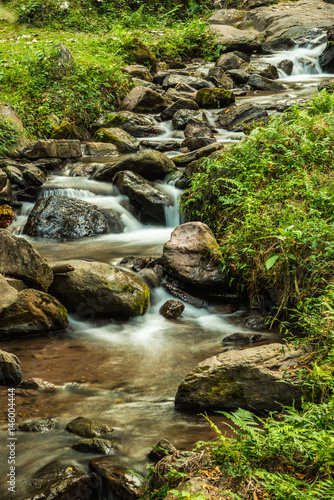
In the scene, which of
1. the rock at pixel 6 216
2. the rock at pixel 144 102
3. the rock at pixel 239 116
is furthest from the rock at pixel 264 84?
the rock at pixel 6 216

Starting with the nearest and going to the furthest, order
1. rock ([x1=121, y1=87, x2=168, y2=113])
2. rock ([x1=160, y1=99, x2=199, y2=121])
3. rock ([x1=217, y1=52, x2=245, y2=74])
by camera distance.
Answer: rock ([x1=160, y1=99, x2=199, y2=121]), rock ([x1=121, y1=87, x2=168, y2=113]), rock ([x1=217, y1=52, x2=245, y2=74])

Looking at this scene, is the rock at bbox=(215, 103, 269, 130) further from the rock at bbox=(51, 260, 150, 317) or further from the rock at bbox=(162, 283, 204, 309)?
the rock at bbox=(51, 260, 150, 317)

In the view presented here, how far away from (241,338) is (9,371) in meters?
2.36

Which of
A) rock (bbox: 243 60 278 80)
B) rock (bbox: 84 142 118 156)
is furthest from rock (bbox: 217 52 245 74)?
rock (bbox: 84 142 118 156)

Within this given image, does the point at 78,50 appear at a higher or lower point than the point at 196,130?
higher

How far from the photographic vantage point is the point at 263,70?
1614 cm

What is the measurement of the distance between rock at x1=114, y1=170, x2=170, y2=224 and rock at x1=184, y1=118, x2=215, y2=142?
3178 mm

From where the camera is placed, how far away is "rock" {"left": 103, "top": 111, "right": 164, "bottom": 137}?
11.9m

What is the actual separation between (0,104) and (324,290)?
853 cm

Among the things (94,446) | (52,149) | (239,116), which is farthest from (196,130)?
(94,446)

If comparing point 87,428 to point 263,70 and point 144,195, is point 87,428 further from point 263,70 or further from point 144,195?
point 263,70

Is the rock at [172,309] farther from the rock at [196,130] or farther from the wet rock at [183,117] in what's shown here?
Answer: the wet rock at [183,117]

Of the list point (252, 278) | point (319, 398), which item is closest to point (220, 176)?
point (252, 278)

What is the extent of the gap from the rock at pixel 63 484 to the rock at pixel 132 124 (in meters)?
10.0
